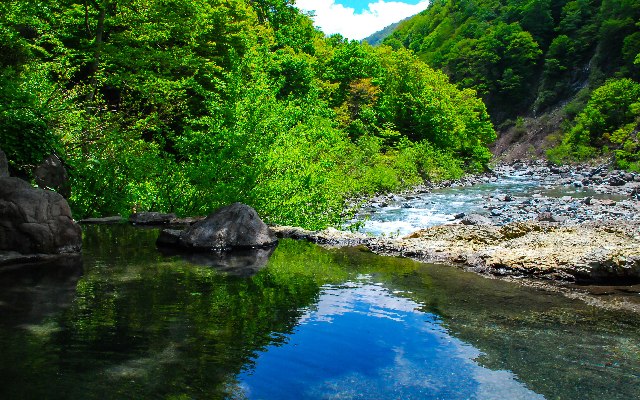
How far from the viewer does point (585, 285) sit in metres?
8.15

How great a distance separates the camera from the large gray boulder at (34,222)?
8.76 m

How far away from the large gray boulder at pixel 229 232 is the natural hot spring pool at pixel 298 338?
1.92m

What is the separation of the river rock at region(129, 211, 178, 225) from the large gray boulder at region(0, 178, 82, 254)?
3.67 metres

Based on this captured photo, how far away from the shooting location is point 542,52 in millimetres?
84250

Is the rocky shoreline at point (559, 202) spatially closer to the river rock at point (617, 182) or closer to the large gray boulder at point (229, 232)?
the river rock at point (617, 182)

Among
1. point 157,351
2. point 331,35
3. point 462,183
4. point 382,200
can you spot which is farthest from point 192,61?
point 331,35

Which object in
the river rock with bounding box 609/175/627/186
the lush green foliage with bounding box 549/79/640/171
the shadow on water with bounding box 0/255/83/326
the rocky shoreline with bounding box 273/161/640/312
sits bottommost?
the shadow on water with bounding box 0/255/83/326

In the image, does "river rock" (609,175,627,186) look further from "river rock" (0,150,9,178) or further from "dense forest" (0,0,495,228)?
"river rock" (0,150,9,178)

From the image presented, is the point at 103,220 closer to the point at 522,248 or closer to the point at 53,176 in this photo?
the point at 53,176

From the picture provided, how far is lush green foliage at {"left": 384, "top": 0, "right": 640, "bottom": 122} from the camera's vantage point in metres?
72.9

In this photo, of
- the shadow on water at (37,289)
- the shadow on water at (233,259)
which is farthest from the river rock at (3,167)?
the shadow on water at (233,259)

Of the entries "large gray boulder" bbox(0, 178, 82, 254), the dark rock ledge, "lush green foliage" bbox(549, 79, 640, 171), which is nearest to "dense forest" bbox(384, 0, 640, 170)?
"lush green foliage" bbox(549, 79, 640, 171)

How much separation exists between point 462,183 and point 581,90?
50201 millimetres

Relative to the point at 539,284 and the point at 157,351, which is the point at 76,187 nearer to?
the point at 157,351
